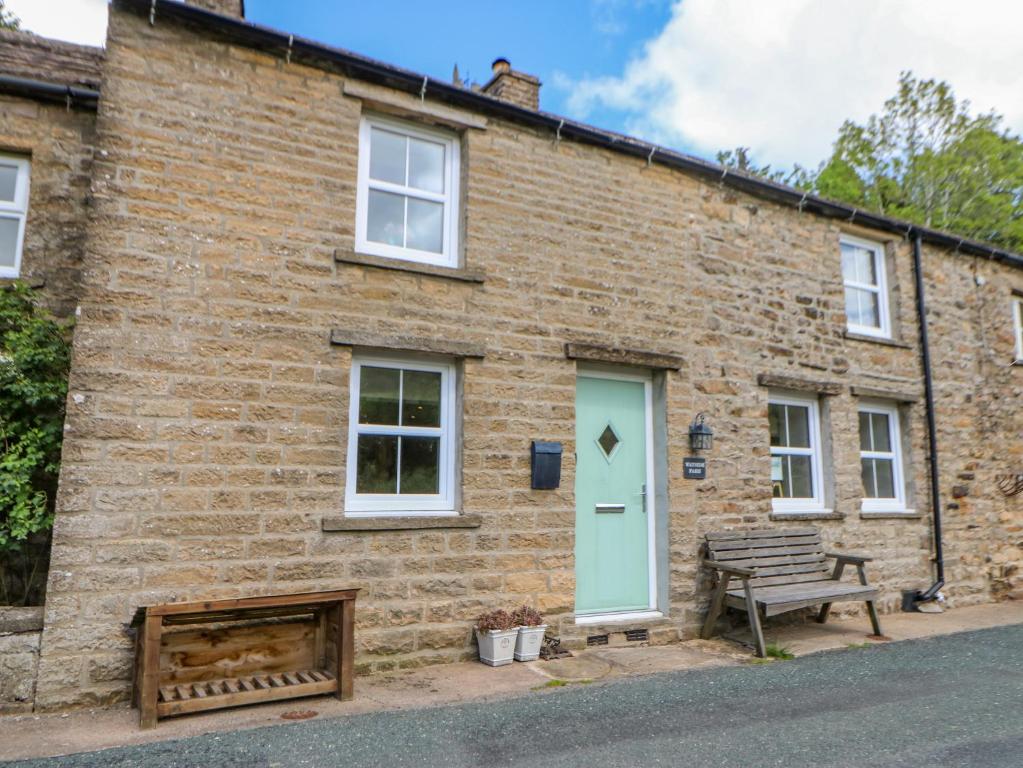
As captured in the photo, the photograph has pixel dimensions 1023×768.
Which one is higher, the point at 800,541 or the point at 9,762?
the point at 800,541

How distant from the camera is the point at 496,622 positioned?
5465 millimetres

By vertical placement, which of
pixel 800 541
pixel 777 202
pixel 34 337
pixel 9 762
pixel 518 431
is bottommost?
pixel 9 762

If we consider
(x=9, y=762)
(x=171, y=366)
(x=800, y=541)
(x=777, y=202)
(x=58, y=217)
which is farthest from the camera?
(x=777, y=202)

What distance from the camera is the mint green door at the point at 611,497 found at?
6383 mm

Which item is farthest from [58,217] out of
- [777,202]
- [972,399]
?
[972,399]

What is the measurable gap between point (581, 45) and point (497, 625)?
22.4 feet

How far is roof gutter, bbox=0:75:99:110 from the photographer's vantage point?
18.5 feet

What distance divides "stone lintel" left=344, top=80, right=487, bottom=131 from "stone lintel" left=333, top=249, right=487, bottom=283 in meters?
1.37

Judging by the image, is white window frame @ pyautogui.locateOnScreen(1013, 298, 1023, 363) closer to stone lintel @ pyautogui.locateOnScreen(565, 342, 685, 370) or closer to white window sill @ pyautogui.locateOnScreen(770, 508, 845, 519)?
white window sill @ pyautogui.locateOnScreen(770, 508, 845, 519)

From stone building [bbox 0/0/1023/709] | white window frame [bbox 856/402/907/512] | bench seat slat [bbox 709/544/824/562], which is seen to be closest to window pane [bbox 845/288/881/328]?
stone building [bbox 0/0/1023/709]

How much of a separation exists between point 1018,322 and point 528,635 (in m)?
9.47

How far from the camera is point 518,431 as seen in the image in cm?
600

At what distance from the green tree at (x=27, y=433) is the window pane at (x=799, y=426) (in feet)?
23.3

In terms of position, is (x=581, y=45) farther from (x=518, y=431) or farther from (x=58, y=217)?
(x=58, y=217)
